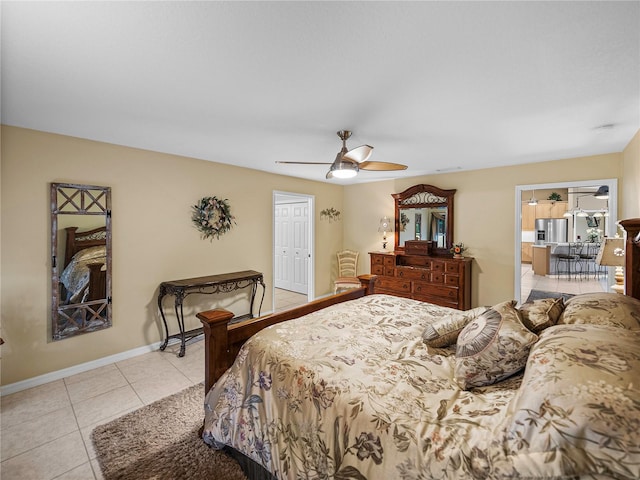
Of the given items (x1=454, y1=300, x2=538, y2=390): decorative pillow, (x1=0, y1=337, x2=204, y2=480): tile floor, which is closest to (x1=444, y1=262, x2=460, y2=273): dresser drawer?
(x1=454, y1=300, x2=538, y2=390): decorative pillow

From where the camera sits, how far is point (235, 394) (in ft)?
5.57

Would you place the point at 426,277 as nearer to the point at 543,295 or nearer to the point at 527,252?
the point at 543,295

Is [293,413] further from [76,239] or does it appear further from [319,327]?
[76,239]

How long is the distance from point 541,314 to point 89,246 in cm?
389

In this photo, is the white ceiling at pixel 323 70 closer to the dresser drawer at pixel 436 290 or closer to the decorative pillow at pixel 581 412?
the decorative pillow at pixel 581 412

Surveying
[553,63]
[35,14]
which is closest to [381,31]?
[553,63]

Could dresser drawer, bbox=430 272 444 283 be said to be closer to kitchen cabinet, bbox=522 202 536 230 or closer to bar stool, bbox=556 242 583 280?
bar stool, bbox=556 242 583 280

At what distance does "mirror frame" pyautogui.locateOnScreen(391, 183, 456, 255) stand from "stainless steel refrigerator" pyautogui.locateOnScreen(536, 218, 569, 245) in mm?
3872

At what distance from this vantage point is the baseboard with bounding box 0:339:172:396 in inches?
103

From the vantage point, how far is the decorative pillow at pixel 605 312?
1303 mm

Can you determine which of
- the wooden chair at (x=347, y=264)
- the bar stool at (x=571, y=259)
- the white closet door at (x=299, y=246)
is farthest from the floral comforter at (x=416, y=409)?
the bar stool at (x=571, y=259)

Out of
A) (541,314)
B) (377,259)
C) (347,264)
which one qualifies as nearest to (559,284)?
(377,259)

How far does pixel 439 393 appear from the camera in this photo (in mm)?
1290

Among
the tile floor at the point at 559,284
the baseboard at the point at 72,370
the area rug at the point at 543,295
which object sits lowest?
the baseboard at the point at 72,370
